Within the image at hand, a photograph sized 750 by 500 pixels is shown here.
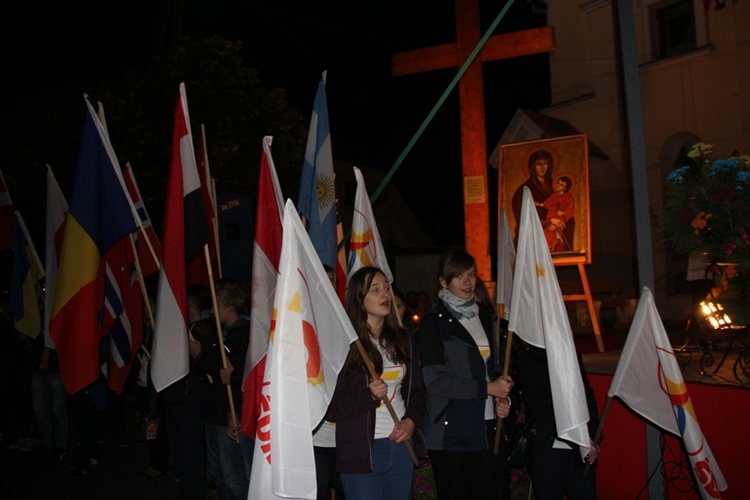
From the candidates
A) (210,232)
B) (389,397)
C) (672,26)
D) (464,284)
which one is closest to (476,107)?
(210,232)

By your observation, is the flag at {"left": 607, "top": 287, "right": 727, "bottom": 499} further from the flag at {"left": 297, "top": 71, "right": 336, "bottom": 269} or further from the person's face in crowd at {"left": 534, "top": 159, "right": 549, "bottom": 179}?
the person's face in crowd at {"left": 534, "top": 159, "right": 549, "bottom": 179}

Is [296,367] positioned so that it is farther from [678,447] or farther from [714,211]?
[714,211]

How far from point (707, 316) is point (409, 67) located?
4104mm

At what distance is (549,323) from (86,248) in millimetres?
3290

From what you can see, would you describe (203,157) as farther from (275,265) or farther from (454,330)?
(454,330)

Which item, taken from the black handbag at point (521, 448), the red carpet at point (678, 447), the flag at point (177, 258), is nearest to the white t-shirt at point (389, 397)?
the black handbag at point (521, 448)

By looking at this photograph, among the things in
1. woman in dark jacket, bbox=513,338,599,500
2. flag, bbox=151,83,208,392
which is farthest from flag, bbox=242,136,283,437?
woman in dark jacket, bbox=513,338,599,500

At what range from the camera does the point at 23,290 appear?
8.56 meters

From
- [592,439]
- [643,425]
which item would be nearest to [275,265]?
[592,439]

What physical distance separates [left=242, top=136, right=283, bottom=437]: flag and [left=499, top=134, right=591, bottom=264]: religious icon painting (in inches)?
150

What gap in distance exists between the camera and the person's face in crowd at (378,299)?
4250 millimetres

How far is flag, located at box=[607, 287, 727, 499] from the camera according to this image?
4414mm

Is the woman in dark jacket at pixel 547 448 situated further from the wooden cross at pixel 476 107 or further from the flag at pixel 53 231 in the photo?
the flag at pixel 53 231

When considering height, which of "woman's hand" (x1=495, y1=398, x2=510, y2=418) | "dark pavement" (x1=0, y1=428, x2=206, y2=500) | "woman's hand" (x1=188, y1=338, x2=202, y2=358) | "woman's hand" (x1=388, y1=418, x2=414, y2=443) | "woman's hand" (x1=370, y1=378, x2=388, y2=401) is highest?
"woman's hand" (x1=188, y1=338, x2=202, y2=358)
